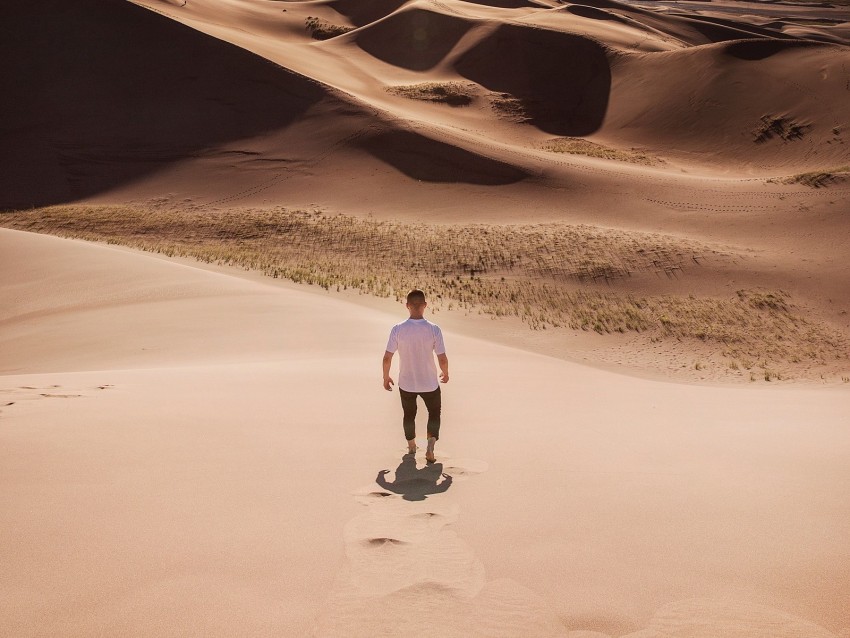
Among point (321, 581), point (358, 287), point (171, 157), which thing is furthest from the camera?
point (171, 157)

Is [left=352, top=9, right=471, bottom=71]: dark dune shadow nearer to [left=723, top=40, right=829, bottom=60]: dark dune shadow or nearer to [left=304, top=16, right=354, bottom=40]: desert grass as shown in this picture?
[left=304, top=16, right=354, bottom=40]: desert grass

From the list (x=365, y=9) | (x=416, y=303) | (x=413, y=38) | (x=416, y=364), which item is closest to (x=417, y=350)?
(x=416, y=364)

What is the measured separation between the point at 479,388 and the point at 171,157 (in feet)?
97.7

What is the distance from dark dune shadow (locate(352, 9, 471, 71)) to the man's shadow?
50419 millimetres

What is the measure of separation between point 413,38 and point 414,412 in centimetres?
5489

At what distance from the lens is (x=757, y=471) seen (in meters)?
5.09

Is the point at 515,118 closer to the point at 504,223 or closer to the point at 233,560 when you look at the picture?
the point at 504,223

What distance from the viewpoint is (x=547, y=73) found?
49.0 m

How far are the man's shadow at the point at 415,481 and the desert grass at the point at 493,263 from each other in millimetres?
11606

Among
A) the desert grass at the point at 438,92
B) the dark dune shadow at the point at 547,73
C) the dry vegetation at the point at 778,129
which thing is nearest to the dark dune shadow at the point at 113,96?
the desert grass at the point at 438,92

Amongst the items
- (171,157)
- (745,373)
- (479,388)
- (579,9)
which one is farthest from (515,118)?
(479,388)

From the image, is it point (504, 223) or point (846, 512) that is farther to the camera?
point (504, 223)

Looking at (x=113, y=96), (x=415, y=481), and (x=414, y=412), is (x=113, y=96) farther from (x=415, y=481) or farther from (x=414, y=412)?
(x=415, y=481)

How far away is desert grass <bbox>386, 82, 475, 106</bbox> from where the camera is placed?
147 feet
